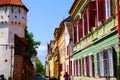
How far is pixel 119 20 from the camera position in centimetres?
1528

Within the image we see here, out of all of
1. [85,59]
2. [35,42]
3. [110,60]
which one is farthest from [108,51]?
[35,42]

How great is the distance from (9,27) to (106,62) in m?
51.5

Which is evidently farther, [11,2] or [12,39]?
[11,2]

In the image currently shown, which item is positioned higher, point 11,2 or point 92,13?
point 11,2

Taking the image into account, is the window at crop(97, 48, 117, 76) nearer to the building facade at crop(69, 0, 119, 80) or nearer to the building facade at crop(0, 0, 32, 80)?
the building facade at crop(69, 0, 119, 80)

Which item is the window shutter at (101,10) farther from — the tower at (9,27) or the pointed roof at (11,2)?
the pointed roof at (11,2)

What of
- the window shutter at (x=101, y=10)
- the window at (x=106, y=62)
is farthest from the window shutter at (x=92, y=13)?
the window at (x=106, y=62)

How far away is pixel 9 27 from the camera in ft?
223

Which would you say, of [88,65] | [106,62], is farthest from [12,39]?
[106,62]

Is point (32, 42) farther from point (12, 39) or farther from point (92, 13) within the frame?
point (92, 13)

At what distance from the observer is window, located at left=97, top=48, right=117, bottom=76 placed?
54.7 feet

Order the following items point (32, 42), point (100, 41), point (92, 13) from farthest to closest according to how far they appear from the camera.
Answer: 1. point (32, 42)
2. point (92, 13)
3. point (100, 41)

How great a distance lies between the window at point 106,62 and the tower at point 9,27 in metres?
45.4

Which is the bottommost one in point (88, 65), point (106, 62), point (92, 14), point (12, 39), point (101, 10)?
point (106, 62)
